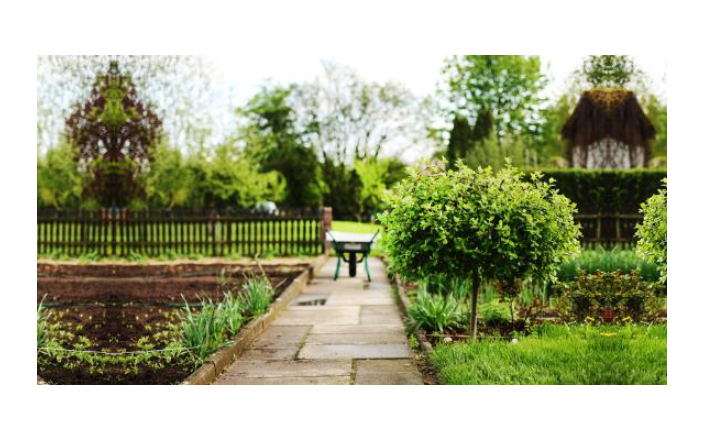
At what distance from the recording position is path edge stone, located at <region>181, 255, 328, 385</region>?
172 inches

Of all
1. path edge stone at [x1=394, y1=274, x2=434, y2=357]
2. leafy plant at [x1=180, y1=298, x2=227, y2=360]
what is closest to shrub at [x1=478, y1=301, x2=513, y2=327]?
path edge stone at [x1=394, y1=274, x2=434, y2=357]

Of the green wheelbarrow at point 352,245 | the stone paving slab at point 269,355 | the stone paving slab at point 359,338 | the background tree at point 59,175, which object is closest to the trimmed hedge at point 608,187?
the green wheelbarrow at point 352,245

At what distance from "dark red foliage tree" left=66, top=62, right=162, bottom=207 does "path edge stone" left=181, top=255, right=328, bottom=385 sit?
2.93m

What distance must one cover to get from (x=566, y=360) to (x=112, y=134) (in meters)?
6.14

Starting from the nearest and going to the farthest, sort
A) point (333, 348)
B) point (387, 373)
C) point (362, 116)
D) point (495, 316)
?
point (387, 373)
point (333, 348)
point (495, 316)
point (362, 116)

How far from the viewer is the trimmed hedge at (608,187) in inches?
509

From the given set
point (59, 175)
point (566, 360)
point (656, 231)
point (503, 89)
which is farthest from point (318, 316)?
point (503, 89)

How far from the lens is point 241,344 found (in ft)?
18.1

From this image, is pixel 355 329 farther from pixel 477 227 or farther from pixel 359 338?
pixel 477 227

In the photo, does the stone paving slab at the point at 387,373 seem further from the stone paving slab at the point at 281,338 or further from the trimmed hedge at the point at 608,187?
the trimmed hedge at the point at 608,187

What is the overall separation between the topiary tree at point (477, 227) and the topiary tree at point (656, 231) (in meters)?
0.58
